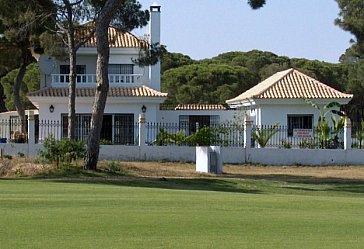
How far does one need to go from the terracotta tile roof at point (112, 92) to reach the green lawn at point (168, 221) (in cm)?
2497

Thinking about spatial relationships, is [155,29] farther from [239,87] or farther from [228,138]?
[239,87]

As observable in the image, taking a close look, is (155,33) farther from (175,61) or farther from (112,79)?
(175,61)

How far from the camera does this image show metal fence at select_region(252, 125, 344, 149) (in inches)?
1572

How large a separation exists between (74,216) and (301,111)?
34.1m

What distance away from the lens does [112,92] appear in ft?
152

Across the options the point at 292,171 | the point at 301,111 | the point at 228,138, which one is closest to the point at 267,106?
the point at 301,111

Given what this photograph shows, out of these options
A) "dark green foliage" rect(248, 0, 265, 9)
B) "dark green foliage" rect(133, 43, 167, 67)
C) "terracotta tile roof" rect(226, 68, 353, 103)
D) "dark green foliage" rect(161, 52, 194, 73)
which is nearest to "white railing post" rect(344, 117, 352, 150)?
"terracotta tile roof" rect(226, 68, 353, 103)

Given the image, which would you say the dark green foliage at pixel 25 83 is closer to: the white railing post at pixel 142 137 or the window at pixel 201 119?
the window at pixel 201 119

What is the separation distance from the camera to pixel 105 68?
31172 mm

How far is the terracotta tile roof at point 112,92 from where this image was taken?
45.8 metres

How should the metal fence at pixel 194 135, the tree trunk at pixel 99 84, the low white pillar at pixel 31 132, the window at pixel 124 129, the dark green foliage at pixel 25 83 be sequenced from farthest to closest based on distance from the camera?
the dark green foliage at pixel 25 83 → the window at pixel 124 129 → the metal fence at pixel 194 135 → the low white pillar at pixel 31 132 → the tree trunk at pixel 99 84

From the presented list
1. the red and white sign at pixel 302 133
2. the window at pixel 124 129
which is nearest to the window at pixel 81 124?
the window at pixel 124 129

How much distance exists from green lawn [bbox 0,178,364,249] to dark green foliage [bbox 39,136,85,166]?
1030cm

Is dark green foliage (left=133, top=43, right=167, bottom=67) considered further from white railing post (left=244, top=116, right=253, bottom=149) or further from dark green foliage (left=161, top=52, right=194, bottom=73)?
dark green foliage (left=161, top=52, right=194, bottom=73)
